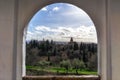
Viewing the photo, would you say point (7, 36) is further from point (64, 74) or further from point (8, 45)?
point (64, 74)

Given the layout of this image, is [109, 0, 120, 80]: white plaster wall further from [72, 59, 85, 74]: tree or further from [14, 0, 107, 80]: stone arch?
[72, 59, 85, 74]: tree

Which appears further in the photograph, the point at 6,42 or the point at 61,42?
the point at 61,42

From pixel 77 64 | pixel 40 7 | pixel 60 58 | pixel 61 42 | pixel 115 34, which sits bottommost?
pixel 77 64

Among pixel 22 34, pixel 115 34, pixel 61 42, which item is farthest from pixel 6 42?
pixel 115 34

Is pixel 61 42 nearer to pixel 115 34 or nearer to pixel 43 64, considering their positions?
pixel 43 64

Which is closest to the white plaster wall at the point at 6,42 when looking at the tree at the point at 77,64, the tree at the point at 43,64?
the tree at the point at 43,64

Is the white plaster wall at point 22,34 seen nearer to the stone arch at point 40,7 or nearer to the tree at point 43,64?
the stone arch at point 40,7

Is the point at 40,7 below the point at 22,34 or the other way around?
the other way around

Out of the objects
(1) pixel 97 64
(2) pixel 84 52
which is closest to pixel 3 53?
(2) pixel 84 52
